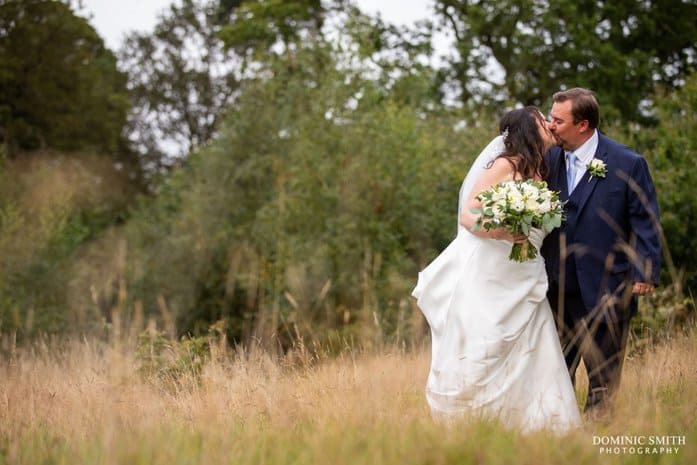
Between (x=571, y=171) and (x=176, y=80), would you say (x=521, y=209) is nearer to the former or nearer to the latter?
(x=571, y=171)

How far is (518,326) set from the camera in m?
4.59

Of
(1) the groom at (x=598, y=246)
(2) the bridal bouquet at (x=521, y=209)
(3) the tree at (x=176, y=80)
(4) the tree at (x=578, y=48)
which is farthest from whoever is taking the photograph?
(3) the tree at (x=176, y=80)

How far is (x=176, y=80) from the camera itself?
1310 inches

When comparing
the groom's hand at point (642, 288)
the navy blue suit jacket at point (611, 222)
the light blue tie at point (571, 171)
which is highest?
the light blue tie at point (571, 171)

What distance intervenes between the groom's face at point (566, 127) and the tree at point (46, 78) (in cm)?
2018

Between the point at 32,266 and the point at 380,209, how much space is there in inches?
316

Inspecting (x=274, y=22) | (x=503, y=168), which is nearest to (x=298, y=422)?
(x=503, y=168)

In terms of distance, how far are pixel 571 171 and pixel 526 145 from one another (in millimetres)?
335

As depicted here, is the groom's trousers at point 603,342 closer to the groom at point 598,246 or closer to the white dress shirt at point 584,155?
the groom at point 598,246

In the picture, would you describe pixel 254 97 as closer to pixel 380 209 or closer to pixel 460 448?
pixel 380 209

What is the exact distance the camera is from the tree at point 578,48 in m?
20.3

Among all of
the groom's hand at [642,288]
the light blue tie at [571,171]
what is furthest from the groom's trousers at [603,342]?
the light blue tie at [571,171]

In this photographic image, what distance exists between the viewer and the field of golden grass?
→ 11.9ft

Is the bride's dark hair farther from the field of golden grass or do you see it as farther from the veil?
the field of golden grass
